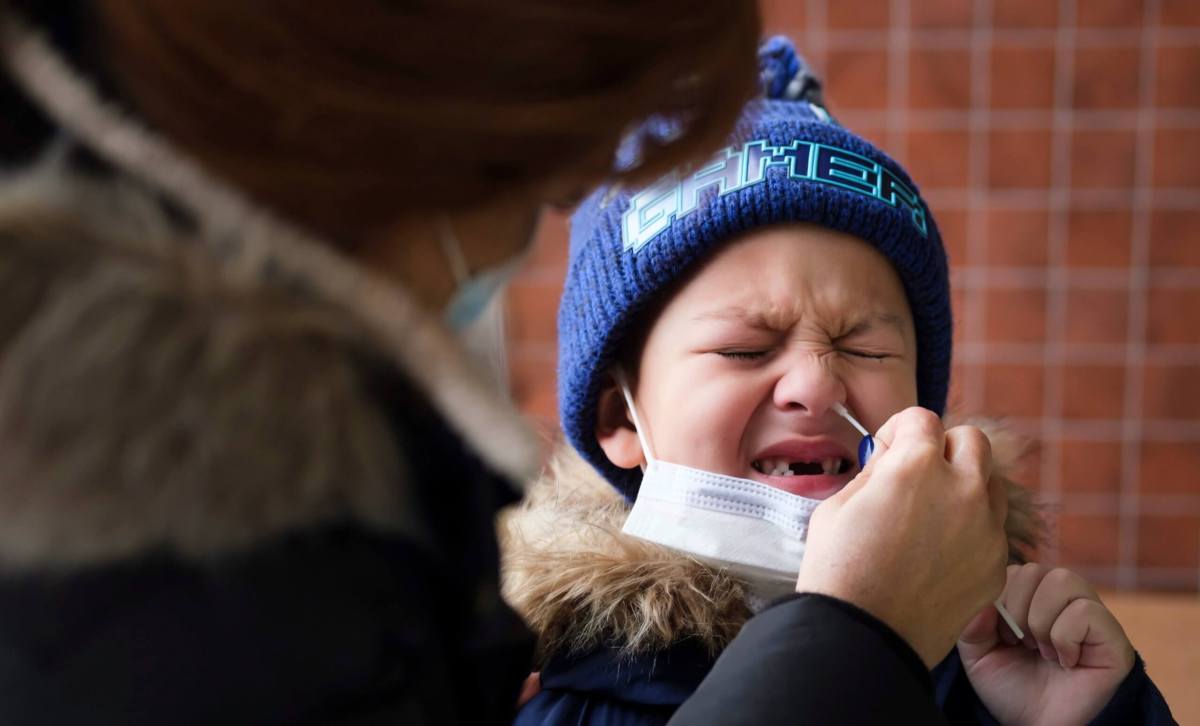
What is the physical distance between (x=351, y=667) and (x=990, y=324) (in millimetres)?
2993

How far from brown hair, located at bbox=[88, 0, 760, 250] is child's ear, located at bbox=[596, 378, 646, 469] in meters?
0.73

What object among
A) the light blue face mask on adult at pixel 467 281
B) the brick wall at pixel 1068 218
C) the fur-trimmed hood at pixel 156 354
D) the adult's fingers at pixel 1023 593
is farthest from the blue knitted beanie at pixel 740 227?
the brick wall at pixel 1068 218

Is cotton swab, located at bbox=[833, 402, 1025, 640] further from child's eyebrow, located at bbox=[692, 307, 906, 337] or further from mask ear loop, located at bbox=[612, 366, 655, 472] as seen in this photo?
mask ear loop, located at bbox=[612, 366, 655, 472]

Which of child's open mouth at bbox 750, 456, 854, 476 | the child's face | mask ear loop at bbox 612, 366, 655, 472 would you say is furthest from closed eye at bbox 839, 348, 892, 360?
mask ear loop at bbox 612, 366, 655, 472

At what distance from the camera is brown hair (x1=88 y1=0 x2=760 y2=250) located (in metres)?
0.50

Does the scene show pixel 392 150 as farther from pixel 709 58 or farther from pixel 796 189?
pixel 796 189

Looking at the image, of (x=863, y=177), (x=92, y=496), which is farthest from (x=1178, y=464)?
(x=92, y=496)

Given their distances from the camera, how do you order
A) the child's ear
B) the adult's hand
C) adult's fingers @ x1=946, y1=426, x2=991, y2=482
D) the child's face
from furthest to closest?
1. the child's ear
2. the child's face
3. adult's fingers @ x1=946, y1=426, x2=991, y2=482
4. the adult's hand

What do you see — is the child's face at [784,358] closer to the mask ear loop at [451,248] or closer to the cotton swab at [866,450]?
the cotton swab at [866,450]

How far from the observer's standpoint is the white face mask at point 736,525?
1.12m

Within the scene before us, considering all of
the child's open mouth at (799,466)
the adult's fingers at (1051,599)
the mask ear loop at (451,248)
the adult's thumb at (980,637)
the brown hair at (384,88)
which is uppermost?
the brown hair at (384,88)

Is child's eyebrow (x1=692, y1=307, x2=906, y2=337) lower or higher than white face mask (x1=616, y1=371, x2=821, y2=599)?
higher

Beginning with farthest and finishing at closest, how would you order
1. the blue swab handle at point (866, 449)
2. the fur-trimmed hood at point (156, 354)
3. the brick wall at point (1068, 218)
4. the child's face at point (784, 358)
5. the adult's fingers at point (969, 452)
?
1. the brick wall at point (1068, 218)
2. the child's face at point (784, 358)
3. the blue swab handle at point (866, 449)
4. the adult's fingers at point (969, 452)
5. the fur-trimmed hood at point (156, 354)

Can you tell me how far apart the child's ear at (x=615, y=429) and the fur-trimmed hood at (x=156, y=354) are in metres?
0.74
